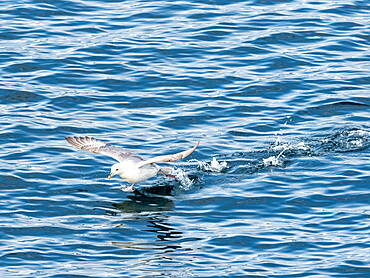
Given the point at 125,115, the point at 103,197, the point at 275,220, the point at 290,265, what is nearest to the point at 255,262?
the point at 290,265

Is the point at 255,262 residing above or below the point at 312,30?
below

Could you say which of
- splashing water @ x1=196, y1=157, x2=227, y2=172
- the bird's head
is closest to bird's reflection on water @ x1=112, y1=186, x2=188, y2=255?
the bird's head

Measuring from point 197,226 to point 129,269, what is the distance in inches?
74.4

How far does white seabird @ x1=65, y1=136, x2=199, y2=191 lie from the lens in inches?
573

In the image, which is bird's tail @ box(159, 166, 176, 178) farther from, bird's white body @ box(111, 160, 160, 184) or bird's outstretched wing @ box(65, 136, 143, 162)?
bird's outstretched wing @ box(65, 136, 143, 162)

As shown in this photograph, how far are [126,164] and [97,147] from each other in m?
1.05

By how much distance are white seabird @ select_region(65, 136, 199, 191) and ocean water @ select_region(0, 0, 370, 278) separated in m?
0.36

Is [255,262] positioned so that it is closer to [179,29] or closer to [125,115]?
[125,115]

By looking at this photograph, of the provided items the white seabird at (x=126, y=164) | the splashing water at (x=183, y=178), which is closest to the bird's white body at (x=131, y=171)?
the white seabird at (x=126, y=164)

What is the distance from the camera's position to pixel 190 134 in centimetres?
1717

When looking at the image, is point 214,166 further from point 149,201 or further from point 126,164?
point 126,164

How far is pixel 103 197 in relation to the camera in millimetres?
14484

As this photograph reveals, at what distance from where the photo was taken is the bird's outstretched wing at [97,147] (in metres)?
15.1

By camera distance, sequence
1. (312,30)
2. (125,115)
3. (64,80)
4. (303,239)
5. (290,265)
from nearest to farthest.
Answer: (290,265)
(303,239)
(125,115)
(64,80)
(312,30)
